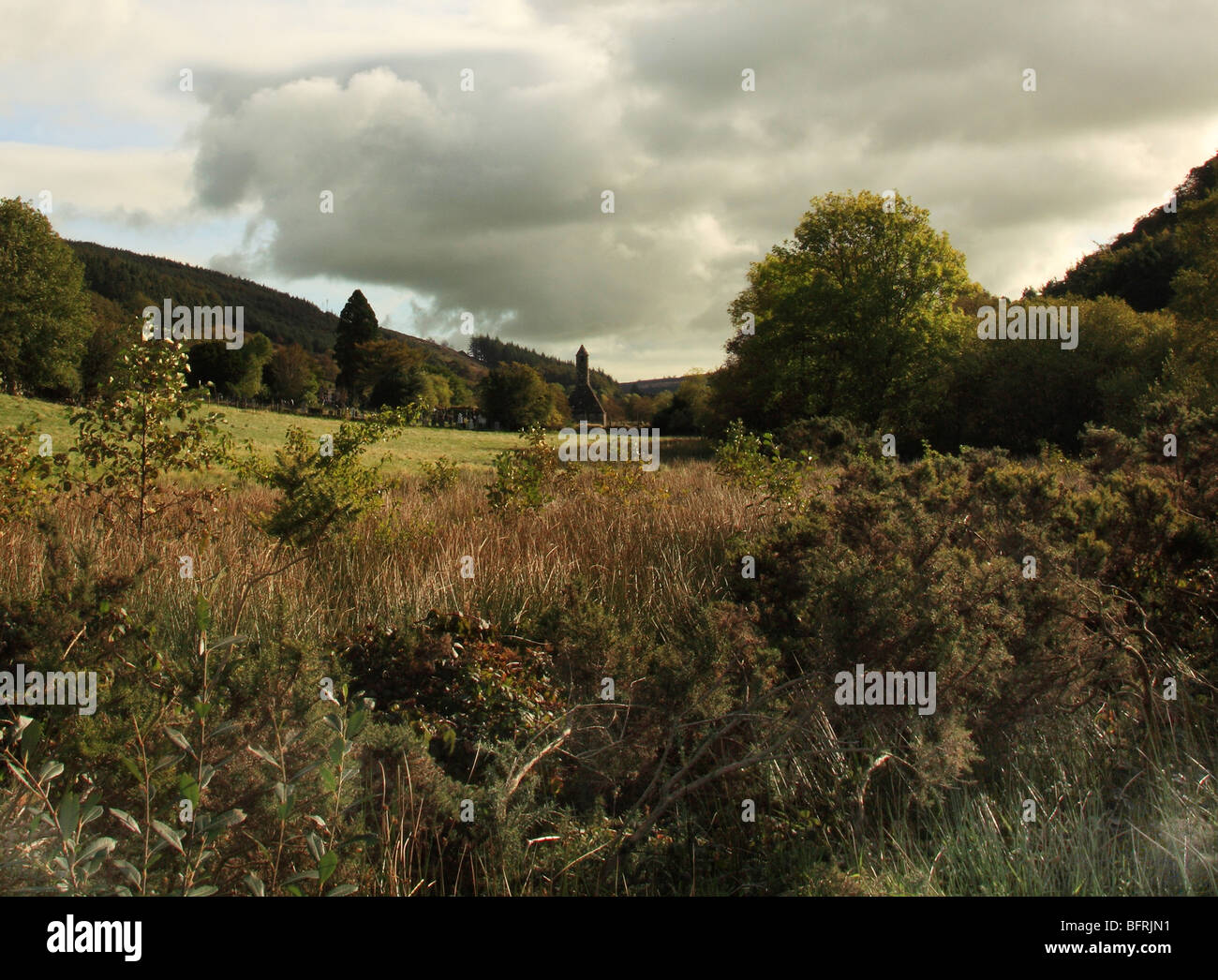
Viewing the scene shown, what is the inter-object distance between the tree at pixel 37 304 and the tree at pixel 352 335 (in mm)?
40486

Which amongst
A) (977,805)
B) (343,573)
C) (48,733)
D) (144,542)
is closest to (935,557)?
(977,805)

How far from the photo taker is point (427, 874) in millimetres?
3521

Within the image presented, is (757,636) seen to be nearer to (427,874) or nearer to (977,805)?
(977,805)

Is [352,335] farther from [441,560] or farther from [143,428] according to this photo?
[441,560]

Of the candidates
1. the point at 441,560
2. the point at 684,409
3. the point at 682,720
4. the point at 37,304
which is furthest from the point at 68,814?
the point at 684,409

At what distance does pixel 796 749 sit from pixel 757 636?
658 mm
